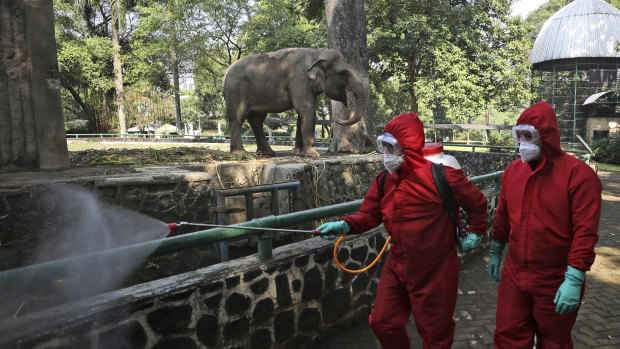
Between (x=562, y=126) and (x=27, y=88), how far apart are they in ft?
103

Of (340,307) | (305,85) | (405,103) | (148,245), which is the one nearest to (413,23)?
(405,103)

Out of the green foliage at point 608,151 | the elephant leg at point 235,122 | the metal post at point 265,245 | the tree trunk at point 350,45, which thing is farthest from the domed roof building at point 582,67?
the metal post at point 265,245

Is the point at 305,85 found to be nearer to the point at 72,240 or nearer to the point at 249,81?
the point at 249,81

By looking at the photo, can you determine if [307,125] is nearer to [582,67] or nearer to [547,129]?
[547,129]

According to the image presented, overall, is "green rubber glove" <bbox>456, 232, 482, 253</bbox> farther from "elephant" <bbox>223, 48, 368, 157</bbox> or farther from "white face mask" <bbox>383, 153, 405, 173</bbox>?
"elephant" <bbox>223, 48, 368, 157</bbox>

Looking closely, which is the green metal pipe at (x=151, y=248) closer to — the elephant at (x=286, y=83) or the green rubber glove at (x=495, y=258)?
the green rubber glove at (x=495, y=258)

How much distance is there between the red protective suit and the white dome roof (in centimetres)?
3079

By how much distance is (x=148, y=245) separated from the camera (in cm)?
237

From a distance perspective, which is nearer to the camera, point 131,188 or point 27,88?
point 131,188

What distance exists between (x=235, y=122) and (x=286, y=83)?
1237 mm

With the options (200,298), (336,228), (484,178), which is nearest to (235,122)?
(484,178)

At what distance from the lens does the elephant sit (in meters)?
7.51

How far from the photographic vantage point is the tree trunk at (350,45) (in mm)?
9641

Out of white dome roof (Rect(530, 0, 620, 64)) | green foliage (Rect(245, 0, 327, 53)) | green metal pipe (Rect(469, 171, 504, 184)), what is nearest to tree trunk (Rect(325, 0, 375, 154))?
green metal pipe (Rect(469, 171, 504, 184))
